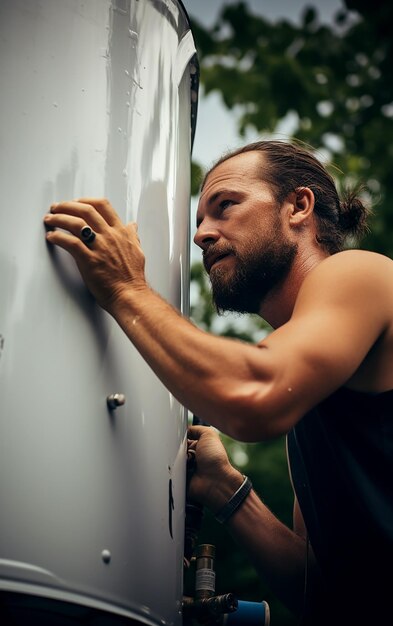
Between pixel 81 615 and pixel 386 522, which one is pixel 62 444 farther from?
pixel 386 522

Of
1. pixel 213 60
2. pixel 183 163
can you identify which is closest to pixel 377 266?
pixel 183 163

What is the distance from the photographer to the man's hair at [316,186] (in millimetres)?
2748

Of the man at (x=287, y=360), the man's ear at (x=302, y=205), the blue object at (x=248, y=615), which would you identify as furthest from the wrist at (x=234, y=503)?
the man's ear at (x=302, y=205)

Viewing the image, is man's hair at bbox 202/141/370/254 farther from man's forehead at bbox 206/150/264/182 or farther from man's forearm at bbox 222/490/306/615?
man's forearm at bbox 222/490/306/615

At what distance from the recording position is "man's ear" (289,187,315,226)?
2672mm

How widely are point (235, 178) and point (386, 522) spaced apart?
1.17 m

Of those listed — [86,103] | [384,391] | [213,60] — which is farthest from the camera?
[213,60]

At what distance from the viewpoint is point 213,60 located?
21.2 ft

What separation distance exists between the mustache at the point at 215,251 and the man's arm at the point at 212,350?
1.83ft

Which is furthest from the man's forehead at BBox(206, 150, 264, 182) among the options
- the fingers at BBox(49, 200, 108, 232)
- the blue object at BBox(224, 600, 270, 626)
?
the blue object at BBox(224, 600, 270, 626)

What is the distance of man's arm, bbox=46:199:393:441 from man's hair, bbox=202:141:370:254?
2.92ft

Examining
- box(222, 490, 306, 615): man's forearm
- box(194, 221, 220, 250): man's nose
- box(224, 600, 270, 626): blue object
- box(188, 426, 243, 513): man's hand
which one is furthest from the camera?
box(222, 490, 306, 615): man's forearm

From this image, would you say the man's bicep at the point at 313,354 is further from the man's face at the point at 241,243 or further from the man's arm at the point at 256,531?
the man's arm at the point at 256,531

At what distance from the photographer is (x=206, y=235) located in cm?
247
